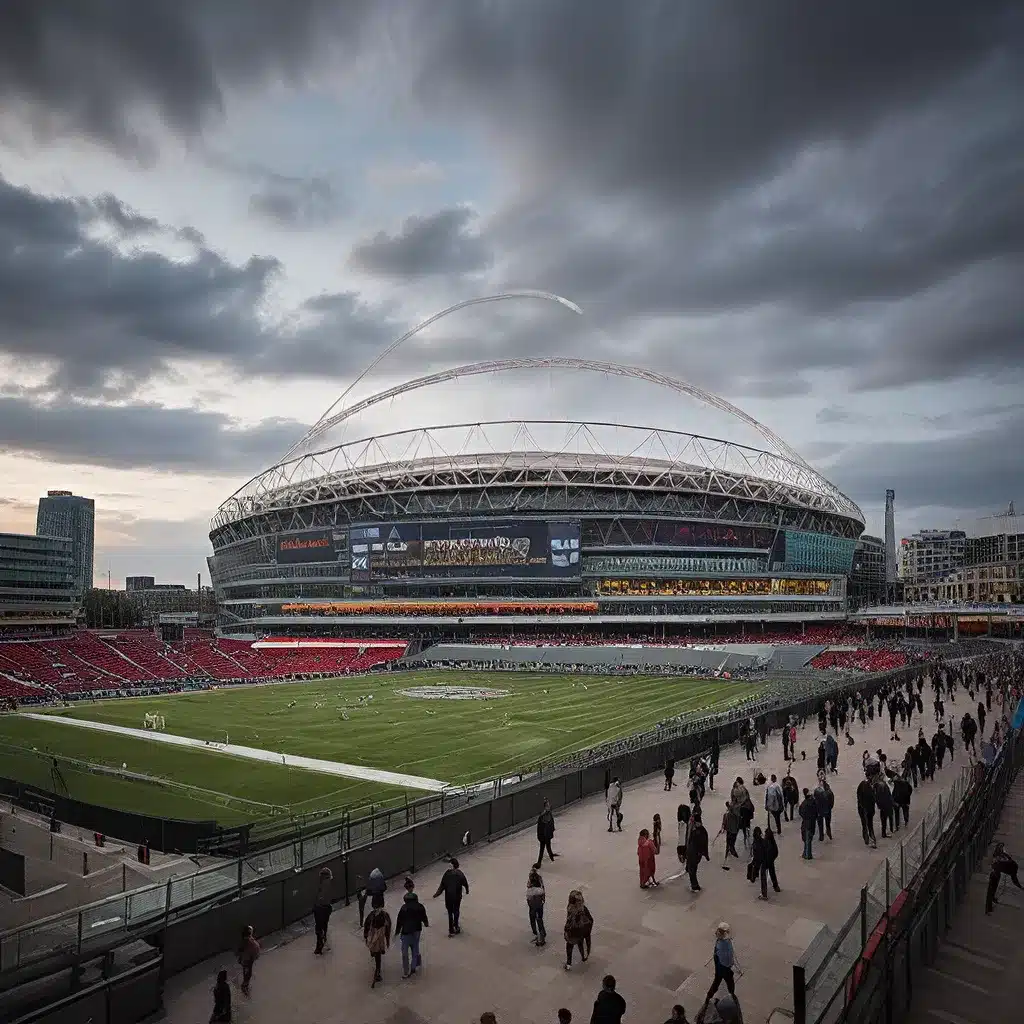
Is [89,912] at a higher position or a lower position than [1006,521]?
lower

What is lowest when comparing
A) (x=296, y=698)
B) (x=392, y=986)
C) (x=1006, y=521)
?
(x=296, y=698)

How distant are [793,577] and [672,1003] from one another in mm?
113762

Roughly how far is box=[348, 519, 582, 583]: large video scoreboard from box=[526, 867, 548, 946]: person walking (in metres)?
95.7

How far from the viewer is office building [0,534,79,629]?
10838cm

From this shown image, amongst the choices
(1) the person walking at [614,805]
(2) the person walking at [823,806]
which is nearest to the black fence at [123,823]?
(1) the person walking at [614,805]

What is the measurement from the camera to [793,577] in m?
118

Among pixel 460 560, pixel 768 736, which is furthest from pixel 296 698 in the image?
pixel 460 560

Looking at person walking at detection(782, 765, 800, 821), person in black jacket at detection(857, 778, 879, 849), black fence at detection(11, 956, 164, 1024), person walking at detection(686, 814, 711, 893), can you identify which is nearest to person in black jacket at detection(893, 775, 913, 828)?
person in black jacket at detection(857, 778, 879, 849)

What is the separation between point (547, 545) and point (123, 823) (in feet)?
294

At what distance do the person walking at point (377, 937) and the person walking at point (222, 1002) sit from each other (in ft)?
6.94

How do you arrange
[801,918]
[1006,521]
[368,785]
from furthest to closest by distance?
[1006,521], [368,785], [801,918]

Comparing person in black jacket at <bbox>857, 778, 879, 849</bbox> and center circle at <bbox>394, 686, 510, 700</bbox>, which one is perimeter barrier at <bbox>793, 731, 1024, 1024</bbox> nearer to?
person in black jacket at <bbox>857, 778, 879, 849</bbox>

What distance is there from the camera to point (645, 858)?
16.0 m

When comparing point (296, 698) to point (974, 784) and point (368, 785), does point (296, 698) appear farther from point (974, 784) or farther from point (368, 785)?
point (974, 784)
